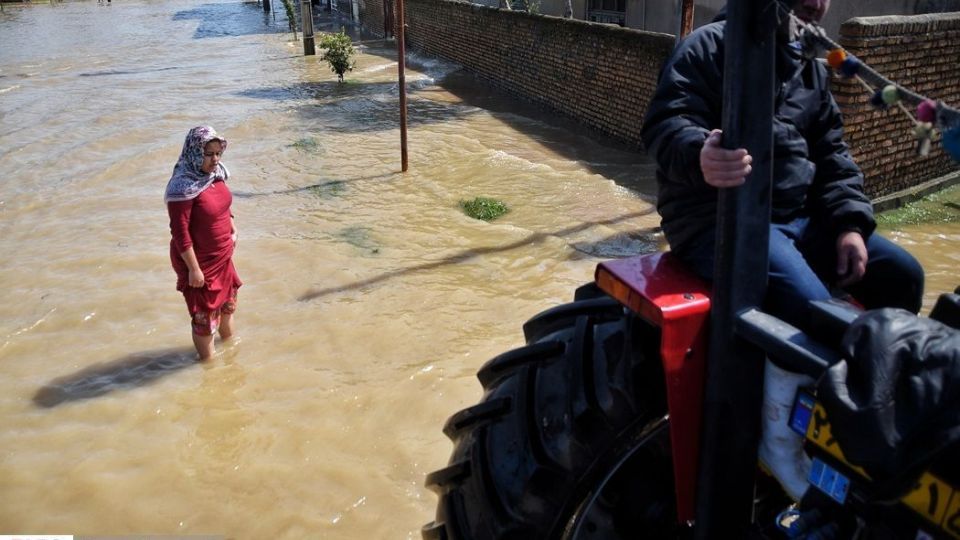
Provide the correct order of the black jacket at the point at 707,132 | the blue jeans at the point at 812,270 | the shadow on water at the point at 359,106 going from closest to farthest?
the blue jeans at the point at 812,270
the black jacket at the point at 707,132
the shadow on water at the point at 359,106

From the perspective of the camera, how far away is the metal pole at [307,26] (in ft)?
63.5

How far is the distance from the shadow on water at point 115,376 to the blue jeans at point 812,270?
4.32 meters

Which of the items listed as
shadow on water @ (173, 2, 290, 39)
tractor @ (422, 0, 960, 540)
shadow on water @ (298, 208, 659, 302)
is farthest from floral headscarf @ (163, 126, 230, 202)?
shadow on water @ (173, 2, 290, 39)

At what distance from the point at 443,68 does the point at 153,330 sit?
12650 millimetres

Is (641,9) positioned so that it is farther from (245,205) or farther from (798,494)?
(798,494)

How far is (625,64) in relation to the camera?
10227 mm

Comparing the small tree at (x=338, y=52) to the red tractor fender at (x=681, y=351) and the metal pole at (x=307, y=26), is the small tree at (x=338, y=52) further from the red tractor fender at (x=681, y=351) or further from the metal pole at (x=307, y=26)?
→ the red tractor fender at (x=681, y=351)

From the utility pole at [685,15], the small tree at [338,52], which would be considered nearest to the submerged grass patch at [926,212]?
the utility pole at [685,15]

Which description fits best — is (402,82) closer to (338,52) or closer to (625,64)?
(625,64)

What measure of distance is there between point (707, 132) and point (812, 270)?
22.3 inches

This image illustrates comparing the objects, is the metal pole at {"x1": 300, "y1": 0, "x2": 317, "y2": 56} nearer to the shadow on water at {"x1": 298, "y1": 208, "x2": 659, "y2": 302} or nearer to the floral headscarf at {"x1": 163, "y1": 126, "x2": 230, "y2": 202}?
the shadow on water at {"x1": 298, "y1": 208, "x2": 659, "y2": 302}

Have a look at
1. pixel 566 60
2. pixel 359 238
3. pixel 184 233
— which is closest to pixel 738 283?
pixel 184 233

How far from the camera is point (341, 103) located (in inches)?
559

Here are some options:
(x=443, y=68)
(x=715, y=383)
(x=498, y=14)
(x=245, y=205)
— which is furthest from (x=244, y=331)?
(x=443, y=68)
